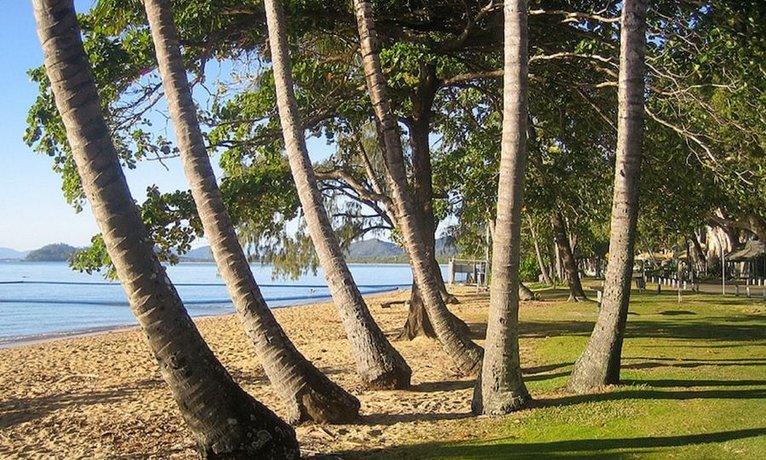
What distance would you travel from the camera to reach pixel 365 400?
10039 millimetres

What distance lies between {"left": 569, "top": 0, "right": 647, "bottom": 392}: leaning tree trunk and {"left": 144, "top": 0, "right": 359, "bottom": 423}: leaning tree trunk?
383 centimetres

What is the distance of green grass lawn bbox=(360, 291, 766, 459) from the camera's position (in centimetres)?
665

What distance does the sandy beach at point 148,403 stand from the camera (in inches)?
321

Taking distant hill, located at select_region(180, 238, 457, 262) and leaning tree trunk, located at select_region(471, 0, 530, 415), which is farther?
distant hill, located at select_region(180, 238, 457, 262)

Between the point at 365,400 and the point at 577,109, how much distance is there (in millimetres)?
8547

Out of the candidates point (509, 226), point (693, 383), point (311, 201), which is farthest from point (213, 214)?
point (693, 383)

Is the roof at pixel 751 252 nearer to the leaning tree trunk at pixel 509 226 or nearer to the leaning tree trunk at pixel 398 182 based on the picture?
the leaning tree trunk at pixel 398 182

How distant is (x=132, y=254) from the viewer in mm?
5633

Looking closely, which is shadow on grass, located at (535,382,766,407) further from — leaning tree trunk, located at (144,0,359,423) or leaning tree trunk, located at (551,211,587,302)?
leaning tree trunk, located at (551,211,587,302)

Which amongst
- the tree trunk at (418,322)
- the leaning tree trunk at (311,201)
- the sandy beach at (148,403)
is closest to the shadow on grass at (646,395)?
the sandy beach at (148,403)

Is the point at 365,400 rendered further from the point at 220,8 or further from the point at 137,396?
the point at 220,8

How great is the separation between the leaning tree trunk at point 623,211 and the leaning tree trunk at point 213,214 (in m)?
3.83

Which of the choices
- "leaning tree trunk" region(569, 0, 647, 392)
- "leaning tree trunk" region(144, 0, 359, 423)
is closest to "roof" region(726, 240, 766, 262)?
"leaning tree trunk" region(569, 0, 647, 392)

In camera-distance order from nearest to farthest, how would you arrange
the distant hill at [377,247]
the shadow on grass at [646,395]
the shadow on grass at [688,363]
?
the shadow on grass at [646,395] < the shadow on grass at [688,363] < the distant hill at [377,247]
